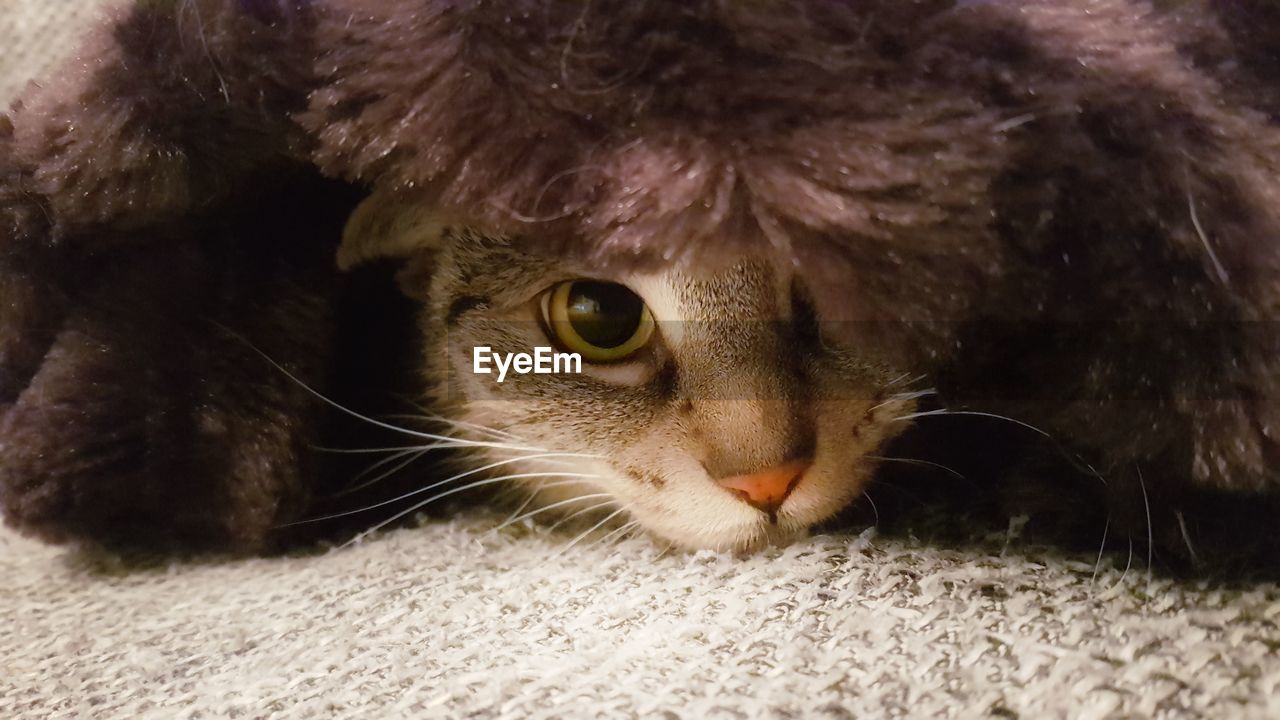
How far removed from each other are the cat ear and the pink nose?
0.35 meters

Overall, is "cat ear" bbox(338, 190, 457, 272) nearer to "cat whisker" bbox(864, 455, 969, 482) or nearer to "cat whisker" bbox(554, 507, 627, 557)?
"cat whisker" bbox(554, 507, 627, 557)

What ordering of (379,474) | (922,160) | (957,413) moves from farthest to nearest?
(379,474) < (957,413) < (922,160)

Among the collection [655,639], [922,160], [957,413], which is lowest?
[655,639]

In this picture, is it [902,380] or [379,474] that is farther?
[379,474]

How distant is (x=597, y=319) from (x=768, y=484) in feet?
0.70

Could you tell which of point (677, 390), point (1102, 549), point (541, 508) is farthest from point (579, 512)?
point (1102, 549)

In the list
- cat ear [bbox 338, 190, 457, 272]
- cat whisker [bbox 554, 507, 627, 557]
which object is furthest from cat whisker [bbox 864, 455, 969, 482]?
cat ear [bbox 338, 190, 457, 272]

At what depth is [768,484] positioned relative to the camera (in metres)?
0.64

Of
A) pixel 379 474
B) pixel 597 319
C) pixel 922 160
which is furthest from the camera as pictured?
pixel 379 474

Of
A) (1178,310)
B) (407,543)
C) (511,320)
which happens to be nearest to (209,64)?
(511,320)

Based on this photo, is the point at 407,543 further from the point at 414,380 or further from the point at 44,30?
the point at 44,30

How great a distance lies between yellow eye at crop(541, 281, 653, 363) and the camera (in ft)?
2.31

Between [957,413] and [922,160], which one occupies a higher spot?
[922,160]

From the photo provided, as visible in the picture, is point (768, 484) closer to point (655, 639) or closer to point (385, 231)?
point (655, 639)
